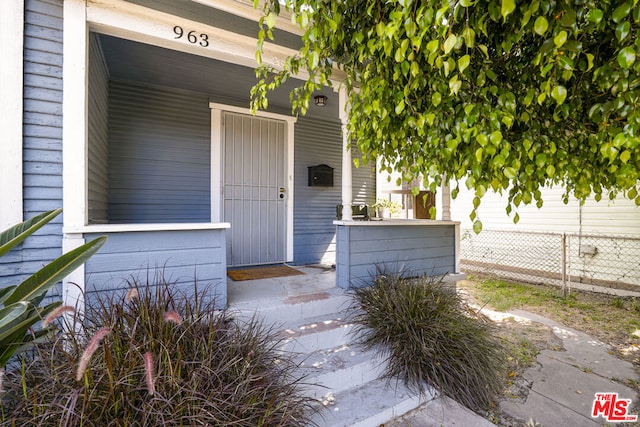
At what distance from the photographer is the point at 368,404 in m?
2.06

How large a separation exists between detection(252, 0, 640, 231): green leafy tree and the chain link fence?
395cm

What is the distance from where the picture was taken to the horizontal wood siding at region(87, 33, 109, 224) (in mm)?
2588

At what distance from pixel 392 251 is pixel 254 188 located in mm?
2031

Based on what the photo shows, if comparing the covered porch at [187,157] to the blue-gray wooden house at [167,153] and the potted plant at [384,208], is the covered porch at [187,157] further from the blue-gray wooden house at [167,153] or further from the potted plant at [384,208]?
the potted plant at [384,208]

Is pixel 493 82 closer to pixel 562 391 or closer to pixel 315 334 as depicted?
pixel 315 334

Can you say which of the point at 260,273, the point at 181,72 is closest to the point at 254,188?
the point at 260,273

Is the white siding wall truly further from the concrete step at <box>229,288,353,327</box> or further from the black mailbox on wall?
the concrete step at <box>229,288,353,327</box>

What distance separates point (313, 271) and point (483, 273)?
4.09 metres

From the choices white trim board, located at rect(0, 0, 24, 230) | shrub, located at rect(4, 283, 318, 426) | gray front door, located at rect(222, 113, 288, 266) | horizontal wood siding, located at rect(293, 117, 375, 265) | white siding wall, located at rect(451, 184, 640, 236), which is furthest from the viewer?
white siding wall, located at rect(451, 184, 640, 236)

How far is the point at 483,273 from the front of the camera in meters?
6.48

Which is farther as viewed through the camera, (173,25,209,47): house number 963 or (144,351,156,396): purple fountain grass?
(173,25,209,47): house number 963

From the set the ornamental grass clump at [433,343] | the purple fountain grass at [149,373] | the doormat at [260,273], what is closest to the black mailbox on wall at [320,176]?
the doormat at [260,273]

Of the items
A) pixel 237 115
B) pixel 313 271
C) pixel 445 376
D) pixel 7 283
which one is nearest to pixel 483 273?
pixel 313 271

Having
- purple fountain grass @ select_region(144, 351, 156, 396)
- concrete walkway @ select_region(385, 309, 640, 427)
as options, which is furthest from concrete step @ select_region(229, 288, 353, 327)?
purple fountain grass @ select_region(144, 351, 156, 396)
